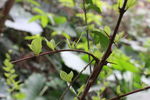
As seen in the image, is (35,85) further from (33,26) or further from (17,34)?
(17,34)

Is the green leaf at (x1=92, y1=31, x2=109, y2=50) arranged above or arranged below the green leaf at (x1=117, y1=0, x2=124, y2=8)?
below

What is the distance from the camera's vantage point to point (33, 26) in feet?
4.77

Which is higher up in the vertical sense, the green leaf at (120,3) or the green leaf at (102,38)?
the green leaf at (120,3)

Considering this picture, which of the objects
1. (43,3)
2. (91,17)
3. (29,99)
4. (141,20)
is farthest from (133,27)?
(29,99)

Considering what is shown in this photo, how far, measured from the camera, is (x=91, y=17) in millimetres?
1453

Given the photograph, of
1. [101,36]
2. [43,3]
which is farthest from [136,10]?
[101,36]

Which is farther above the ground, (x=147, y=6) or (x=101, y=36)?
(x=101, y=36)

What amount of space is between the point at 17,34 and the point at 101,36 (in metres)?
1.36

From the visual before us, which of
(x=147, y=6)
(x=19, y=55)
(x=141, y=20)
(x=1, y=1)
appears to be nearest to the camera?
(x=1, y=1)

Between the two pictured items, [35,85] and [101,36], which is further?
[35,85]

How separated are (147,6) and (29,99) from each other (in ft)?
5.57

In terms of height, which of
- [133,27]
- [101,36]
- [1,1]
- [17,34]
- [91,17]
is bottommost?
[133,27]

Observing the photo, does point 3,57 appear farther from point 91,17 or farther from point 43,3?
point 43,3

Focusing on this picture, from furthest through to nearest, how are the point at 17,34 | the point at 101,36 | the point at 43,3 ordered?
the point at 43,3, the point at 17,34, the point at 101,36
